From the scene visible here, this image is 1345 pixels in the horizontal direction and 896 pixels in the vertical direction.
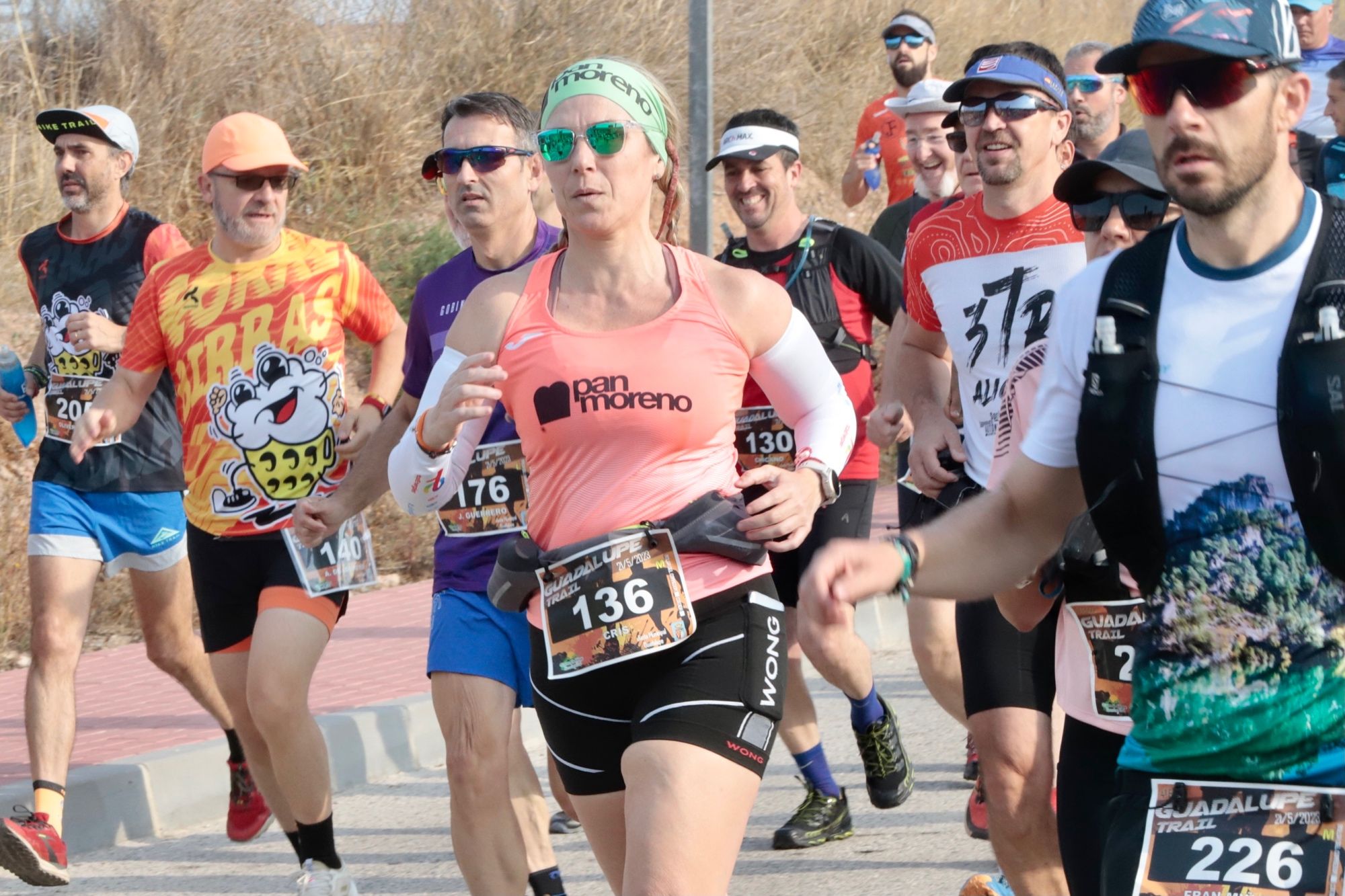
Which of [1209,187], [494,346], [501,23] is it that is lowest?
[494,346]

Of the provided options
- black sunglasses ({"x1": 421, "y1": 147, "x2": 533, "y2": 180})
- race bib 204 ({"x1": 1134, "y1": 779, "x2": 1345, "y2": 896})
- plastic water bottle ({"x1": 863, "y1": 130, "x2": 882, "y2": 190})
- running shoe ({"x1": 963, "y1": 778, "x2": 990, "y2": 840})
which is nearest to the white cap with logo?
black sunglasses ({"x1": 421, "y1": 147, "x2": 533, "y2": 180})

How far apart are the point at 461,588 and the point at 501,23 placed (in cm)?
1286

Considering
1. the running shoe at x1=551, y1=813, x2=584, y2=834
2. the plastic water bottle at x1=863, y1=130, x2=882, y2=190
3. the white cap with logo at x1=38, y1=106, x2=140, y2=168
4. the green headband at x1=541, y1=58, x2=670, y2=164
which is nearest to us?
the green headband at x1=541, y1=58, x2=670, y2=164

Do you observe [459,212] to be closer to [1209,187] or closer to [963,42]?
[1209,187]

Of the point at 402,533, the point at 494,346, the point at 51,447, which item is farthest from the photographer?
the point at 402,533

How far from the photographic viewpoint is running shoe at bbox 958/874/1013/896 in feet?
15.9

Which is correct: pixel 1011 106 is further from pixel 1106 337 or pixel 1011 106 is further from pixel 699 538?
pixel 1106 337

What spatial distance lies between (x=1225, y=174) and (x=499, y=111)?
3237 mm

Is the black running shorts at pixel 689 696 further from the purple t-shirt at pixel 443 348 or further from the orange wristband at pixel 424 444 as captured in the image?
the purple t-shirt at pixel 443 348

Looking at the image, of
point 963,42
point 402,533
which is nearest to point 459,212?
point 402,533

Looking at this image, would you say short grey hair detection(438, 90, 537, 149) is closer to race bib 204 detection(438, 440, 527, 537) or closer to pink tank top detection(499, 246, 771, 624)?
race bib 204 detection(438, 440, 527, 537)

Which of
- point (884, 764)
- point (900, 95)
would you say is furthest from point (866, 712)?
point (900, 95)

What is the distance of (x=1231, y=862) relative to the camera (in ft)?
8.56

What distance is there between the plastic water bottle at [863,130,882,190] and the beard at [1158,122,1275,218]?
7.74 meters
